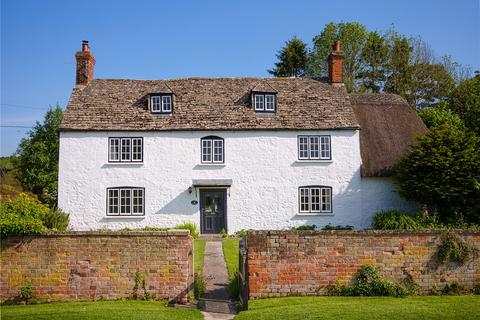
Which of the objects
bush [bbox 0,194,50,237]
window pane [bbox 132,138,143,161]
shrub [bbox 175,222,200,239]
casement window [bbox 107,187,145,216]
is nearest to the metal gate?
bush [bbox 0,194,50,237]

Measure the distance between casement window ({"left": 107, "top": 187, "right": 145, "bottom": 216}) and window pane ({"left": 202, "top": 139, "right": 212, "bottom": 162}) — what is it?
11.6 ft

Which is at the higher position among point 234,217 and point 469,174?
point 469,174

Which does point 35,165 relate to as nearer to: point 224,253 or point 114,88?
point 114,88

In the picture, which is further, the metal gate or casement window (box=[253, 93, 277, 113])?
casement window (box=[253, 93, 277, 113])

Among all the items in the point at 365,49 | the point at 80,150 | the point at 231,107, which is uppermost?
the point at 365,49

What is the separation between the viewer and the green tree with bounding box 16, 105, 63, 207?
36844 millimetres

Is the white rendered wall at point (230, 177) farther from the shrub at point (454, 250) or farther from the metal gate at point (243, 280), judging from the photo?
the shrub at point (454, 250)

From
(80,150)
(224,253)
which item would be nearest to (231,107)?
(80,150)

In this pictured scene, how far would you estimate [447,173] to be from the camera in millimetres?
21047

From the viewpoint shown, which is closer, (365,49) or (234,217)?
(234,217)

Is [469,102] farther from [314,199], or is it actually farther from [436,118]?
[314,199]

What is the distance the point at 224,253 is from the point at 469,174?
1114 centimetres

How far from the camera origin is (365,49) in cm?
4738

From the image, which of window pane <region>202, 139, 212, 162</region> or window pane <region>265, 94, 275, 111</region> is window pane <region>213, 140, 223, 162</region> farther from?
window pane <region>265, 94, 275, 111</region>
